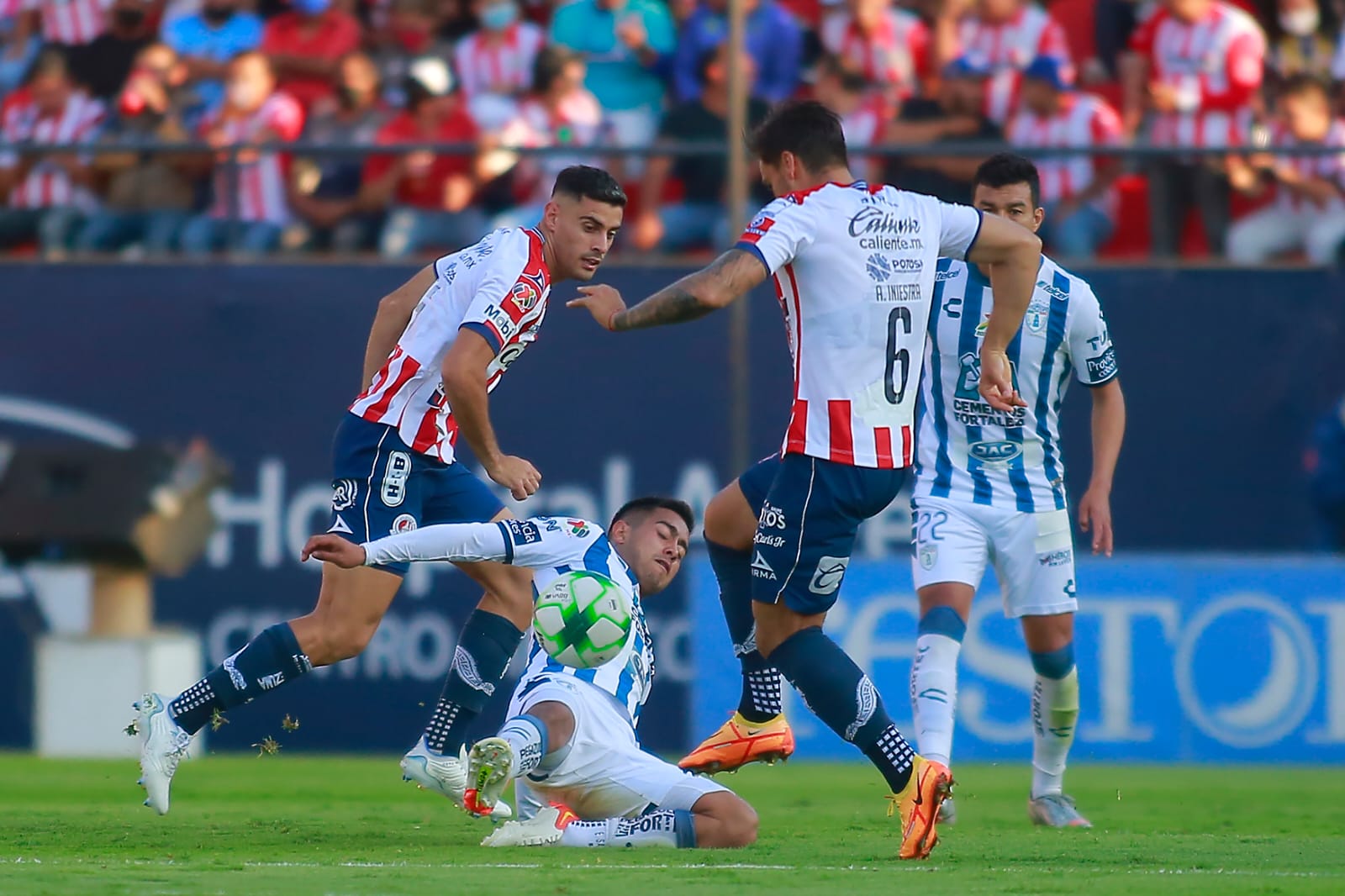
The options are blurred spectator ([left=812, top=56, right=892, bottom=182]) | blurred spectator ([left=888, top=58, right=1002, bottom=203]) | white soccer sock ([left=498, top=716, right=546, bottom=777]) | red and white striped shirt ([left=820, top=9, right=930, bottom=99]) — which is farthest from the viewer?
red and white striped shirt ([left=820, top=9, right=930, bottom=99])

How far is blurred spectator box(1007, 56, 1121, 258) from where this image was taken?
468 inches


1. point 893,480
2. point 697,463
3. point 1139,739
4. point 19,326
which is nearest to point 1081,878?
point 893,480

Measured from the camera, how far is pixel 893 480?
235 inches

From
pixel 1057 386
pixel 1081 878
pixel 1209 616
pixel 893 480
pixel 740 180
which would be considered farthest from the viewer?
pixel 740 180

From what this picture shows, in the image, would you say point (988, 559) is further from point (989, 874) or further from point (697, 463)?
point (697, 463)

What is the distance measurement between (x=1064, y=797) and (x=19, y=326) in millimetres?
7430

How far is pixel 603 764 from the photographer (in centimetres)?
588

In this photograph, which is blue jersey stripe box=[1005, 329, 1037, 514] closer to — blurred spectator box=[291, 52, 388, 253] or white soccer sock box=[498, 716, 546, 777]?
white soccer sock box=[498, 716, 546, 777]

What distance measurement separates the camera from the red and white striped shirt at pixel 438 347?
21.4ft

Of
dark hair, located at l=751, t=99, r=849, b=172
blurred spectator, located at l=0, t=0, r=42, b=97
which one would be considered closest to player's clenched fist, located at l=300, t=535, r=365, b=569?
dark hair, located at l=751, t=99, r=849, b=172

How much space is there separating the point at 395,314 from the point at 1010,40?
685 centimetres

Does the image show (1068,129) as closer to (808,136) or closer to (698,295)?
(808,136)

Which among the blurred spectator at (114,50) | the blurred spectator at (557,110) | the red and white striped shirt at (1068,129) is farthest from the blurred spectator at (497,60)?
the red and white striped shirt at (1068,129)

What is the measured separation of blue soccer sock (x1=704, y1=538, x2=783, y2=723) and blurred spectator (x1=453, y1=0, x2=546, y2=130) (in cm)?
659
